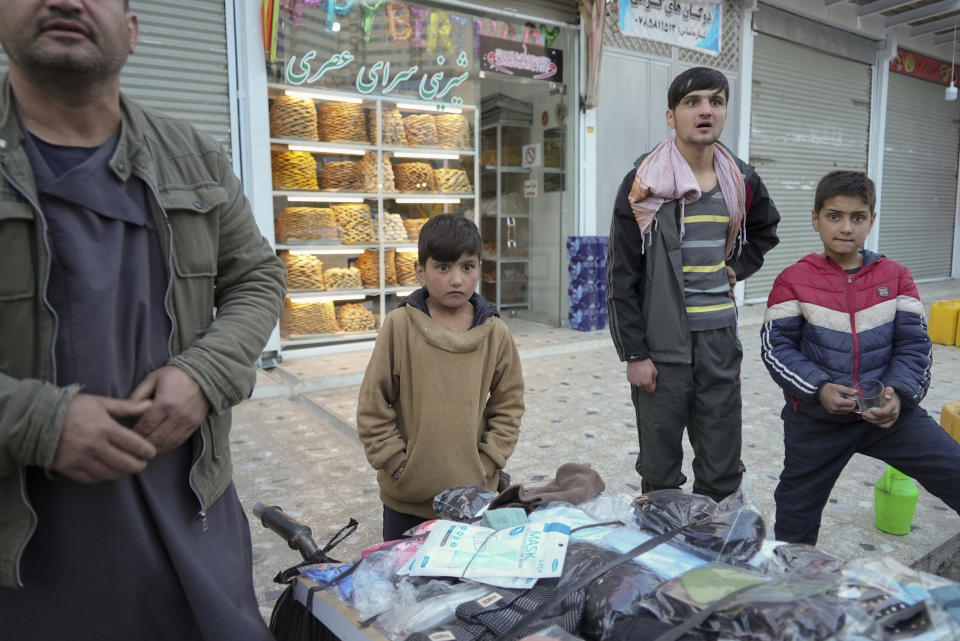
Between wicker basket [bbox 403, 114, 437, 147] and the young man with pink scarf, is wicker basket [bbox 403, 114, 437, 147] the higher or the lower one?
the higher one

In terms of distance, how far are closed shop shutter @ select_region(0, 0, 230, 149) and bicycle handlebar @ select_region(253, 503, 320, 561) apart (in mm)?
4510

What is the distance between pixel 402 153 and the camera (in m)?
6.80

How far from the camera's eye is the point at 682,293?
2.53m

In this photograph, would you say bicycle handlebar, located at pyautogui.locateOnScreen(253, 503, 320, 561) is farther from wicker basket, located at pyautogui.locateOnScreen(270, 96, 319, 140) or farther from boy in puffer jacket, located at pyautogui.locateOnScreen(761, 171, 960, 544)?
wicker basket, located at pyautogui.locateOnScreen(270, 96, 319, 140)

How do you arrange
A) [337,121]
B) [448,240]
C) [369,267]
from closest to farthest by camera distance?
[448,240] → [337,121] → [369,267]

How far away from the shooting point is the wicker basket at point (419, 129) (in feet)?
22.4

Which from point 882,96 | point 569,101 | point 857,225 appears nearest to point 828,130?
point 882,96

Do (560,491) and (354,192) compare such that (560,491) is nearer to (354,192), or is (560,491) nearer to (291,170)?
(291,170)

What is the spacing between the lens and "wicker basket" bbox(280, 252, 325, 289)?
20.6ft

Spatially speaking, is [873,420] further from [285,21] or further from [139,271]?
[285,21]

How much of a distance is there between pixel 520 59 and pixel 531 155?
4.83 feet

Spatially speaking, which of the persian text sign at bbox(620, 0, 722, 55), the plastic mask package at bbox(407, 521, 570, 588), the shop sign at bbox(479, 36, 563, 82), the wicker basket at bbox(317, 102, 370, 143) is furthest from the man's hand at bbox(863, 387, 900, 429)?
the persian text sign at bbox(620, 0, 722, 55)

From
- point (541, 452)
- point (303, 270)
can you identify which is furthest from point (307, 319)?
point (541, 452)

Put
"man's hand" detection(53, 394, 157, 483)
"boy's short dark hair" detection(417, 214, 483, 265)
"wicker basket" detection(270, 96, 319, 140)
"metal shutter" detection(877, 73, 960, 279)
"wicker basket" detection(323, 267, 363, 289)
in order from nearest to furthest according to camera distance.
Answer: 1. "man's hand" detection(53, 394, 157, 483)
2. "boy's short dark hair" detection(417, 214, 483, 265)
3. "wicker basket" detection(270, 96, 319, 140)
4. "wicker basket" detection(323, 267, 363, 289)
5. "metal shutter" detection(877, 73, 960, 279)
